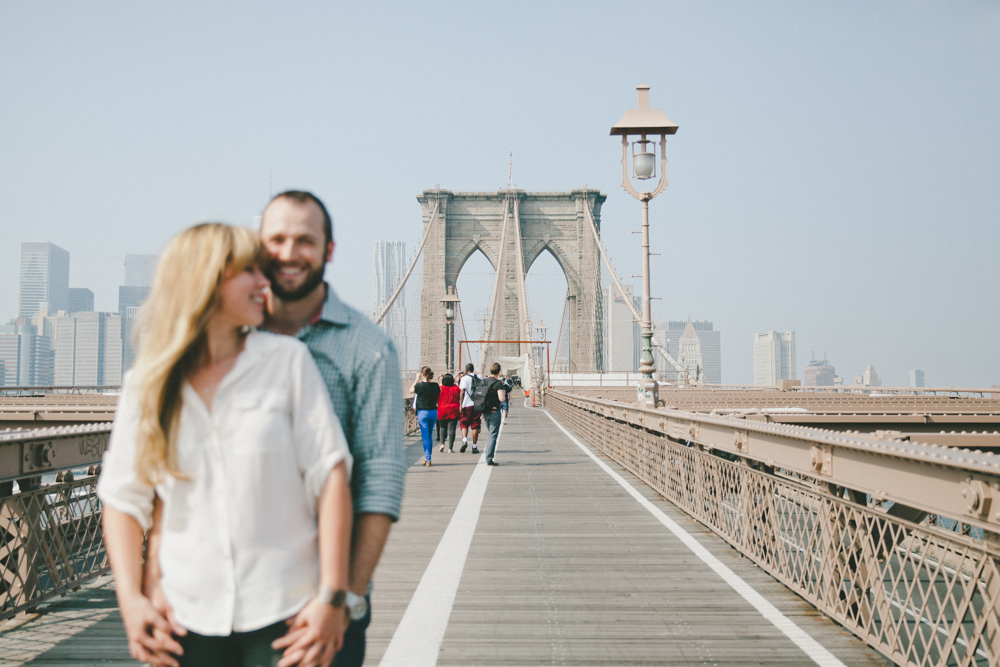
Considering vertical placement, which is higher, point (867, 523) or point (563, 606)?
point (867, 523)

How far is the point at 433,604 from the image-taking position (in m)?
4.46

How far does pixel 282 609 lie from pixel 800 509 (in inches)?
144

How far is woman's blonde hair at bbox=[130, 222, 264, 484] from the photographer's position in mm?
1512

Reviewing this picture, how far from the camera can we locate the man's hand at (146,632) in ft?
5.09

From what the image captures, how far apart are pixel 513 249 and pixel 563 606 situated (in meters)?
64.9

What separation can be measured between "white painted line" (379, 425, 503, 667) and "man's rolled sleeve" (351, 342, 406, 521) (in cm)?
208

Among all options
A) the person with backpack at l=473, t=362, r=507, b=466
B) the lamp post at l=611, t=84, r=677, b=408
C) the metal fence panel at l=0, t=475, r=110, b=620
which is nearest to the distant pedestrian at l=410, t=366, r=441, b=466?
the person with backpack at l=473, t=362, r=507, b=466

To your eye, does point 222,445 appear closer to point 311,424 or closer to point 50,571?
A: point 311,424

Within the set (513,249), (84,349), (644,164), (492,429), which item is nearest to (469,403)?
(492,429)

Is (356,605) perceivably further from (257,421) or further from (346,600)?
(257,421)

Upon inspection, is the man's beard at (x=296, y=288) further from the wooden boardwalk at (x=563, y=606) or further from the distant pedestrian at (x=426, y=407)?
the distant pedestrian at (x=426, y=407)

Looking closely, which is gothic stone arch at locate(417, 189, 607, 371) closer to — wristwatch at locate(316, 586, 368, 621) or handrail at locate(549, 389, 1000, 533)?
handrail at locate(549, 389, 1000, 533)

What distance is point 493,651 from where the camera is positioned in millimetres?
3656

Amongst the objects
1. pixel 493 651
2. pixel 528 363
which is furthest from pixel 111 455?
pixel 528 363
